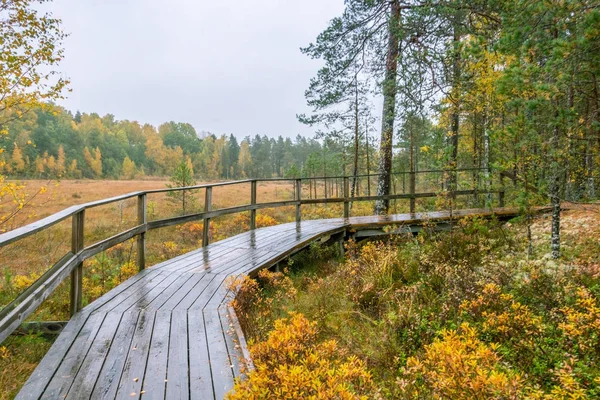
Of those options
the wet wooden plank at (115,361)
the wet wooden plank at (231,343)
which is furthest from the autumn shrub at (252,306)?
the wet wooden plank at (115,361)

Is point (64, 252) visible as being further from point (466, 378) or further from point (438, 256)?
point (466, 378)

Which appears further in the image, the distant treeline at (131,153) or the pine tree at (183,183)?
the distant treeline at (131,153)

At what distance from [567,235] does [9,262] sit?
48.5 feet

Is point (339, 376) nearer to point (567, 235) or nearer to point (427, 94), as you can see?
point (567, 235)

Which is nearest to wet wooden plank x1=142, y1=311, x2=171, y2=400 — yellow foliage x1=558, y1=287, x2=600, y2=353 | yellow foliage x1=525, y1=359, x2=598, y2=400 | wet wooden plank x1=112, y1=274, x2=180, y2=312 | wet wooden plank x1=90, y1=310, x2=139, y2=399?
wet wooden plank x1=90, y1=310, x2=139, y2=399

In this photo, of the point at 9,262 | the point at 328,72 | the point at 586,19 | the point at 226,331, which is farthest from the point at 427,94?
the point at 9,262

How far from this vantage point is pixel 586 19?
11.0 feet

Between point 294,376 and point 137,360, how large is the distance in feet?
4.81

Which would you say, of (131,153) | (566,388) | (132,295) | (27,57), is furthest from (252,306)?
(131,153)

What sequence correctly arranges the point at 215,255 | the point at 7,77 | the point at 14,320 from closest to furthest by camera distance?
the point at 14,320
the point at 215,255
the point at 7,77

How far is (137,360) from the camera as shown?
2271 mm

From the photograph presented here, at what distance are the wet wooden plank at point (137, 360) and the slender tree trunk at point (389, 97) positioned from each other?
8.22 meters

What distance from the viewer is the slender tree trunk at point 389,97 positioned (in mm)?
8750

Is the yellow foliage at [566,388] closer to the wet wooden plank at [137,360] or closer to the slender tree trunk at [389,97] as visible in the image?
the wet wooden plank at [137,360]
